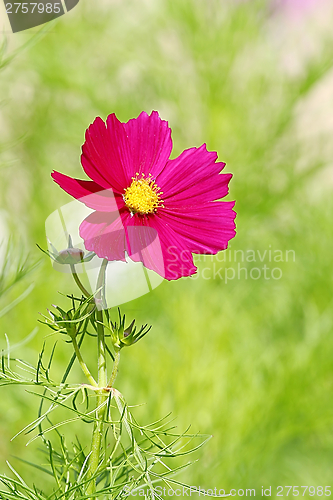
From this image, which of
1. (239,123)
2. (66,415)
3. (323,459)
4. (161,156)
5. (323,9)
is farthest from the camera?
(323,9)

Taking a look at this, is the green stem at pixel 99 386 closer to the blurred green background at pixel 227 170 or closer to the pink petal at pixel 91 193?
the pink petal at pixel 91 193

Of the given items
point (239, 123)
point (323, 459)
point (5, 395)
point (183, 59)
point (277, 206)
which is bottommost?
point (323, 459)

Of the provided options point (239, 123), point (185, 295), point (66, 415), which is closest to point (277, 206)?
point (239, 123)

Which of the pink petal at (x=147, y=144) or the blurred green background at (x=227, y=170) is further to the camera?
the blurred green background at (x=227, y=170)

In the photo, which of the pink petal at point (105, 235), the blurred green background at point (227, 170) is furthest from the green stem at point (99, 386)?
the blurred green background at point (227, 170)

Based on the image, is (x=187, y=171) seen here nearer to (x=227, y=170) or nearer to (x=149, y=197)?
(x=149, y=197)

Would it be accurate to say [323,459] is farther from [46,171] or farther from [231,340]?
[46,171]

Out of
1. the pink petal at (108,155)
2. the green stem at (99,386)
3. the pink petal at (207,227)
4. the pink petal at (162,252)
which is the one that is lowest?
the green stem at (99,386)

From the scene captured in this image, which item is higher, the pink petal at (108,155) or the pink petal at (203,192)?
the pink petal at (108,155)
